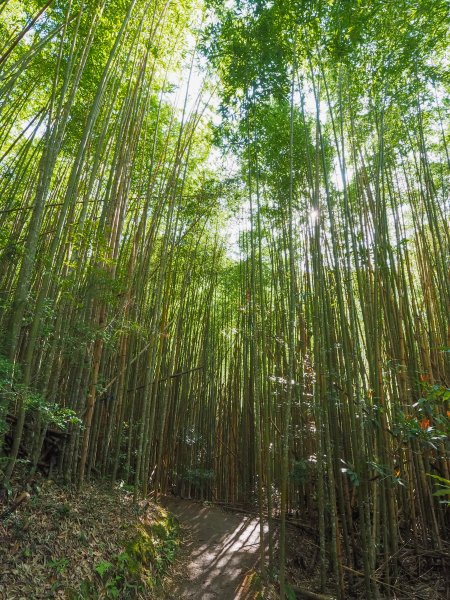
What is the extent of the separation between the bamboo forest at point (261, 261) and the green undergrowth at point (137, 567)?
3 cm

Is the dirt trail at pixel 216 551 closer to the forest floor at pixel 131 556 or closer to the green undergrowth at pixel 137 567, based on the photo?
the forest floor at pixel 131 556

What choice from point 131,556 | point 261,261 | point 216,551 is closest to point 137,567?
point 131,556

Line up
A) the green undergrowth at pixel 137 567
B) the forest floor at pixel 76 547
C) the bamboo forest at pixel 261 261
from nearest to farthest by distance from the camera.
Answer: the forest floor at pixel 76 547
the green undergrowth at pixel 137 567
the bamboo forest at pixel 261 261

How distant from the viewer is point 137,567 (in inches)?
113

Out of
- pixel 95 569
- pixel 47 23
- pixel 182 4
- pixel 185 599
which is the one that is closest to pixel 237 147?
pixel 182 4

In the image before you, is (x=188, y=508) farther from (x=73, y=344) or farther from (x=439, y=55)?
(x=439, y=55)

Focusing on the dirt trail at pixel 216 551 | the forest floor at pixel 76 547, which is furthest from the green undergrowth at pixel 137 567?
the dirt trail at pixel 216 551

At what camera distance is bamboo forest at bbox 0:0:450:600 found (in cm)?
276

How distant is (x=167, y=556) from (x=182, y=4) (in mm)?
5763

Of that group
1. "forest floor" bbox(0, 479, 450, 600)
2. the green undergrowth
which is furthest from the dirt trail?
the green undergrowth

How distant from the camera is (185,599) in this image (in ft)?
10.1

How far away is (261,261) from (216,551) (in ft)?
11.0

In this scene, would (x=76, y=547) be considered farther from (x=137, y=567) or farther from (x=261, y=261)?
(x=261, y=261)

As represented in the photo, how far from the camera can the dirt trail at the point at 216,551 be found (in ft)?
10.7
